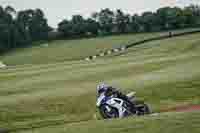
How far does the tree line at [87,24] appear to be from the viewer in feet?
318

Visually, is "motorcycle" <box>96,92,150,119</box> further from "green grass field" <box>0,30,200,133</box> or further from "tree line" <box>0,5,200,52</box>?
"tree line" <box>0,5,200,52</box>

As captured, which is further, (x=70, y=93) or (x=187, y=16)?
(x=187, y=16)

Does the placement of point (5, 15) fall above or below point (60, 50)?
above

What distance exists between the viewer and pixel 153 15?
10344cm

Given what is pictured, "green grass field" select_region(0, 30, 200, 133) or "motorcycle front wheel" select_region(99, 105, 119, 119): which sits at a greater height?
"motorcycle front wheel" select_region(99, 105, 119, 119)

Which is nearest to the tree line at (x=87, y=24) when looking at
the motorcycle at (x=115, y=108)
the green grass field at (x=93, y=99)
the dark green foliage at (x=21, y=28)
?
the dark green foliage at (x=21, y=28)

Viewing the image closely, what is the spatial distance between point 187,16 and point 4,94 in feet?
285

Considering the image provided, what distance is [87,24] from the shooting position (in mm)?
105875

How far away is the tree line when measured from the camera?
9688 centimetres

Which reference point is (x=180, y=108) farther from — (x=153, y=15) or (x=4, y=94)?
(x=153, y=15)

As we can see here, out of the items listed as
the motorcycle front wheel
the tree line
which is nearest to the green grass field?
the motorcycle front wheel

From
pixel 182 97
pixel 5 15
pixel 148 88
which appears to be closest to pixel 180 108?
pixel 182 97

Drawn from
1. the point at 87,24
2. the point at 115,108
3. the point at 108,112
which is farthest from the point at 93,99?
the point at 87,24

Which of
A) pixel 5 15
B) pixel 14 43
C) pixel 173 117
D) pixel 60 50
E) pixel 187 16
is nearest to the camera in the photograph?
pixel 173 117
